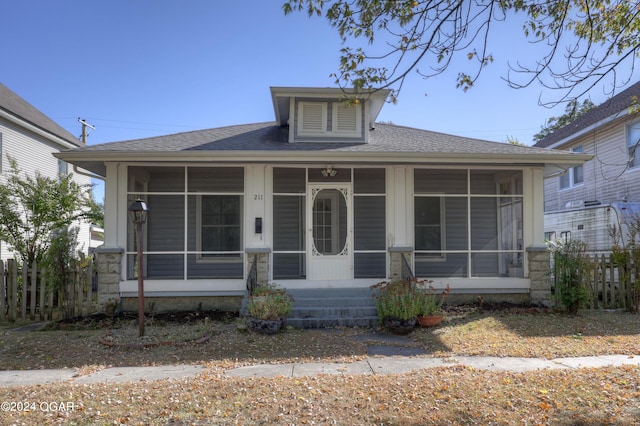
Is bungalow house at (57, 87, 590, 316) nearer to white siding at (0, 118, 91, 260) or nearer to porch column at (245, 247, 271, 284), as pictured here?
porch column at (245, 247, 271, 284)

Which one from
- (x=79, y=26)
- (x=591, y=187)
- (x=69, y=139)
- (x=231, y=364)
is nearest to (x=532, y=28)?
(x=231, y=364)

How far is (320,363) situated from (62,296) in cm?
566

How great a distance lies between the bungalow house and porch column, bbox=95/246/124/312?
0.03 m

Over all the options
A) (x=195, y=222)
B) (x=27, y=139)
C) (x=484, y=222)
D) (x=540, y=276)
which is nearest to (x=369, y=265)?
(x=484, y=222)

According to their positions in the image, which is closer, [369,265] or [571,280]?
[571,280]

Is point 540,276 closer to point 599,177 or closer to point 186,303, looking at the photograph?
point 186,303

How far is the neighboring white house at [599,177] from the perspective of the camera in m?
11.5

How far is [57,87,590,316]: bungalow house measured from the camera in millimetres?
8680

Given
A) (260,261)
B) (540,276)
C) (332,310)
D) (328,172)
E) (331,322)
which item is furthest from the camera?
(328,172)

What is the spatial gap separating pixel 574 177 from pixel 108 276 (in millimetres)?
15908

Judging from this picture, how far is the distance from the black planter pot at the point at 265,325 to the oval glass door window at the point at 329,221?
11.3 feet

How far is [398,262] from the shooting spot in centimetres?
898

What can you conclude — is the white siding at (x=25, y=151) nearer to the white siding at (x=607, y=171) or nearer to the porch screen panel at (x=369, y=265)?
the porch screen panel at (x=369, y=265)

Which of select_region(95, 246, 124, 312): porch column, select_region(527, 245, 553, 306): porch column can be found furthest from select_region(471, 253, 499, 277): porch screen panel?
select_region(95, 246, 124, 312): porch column
